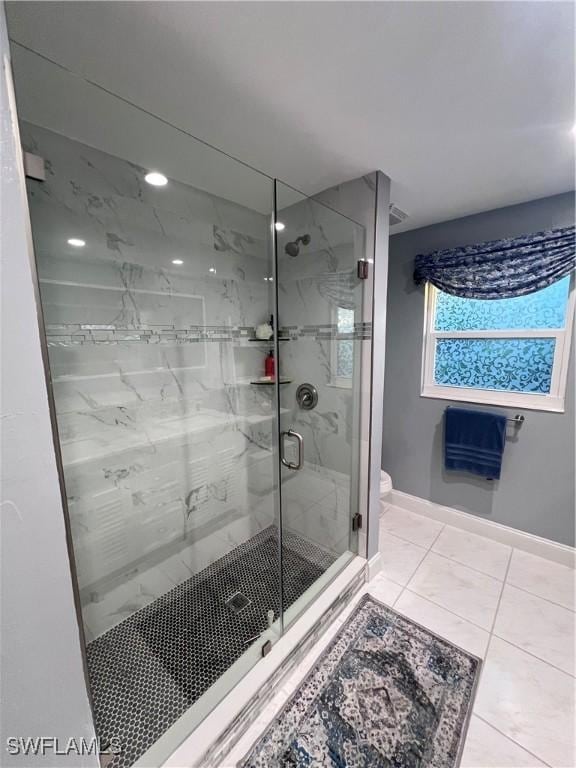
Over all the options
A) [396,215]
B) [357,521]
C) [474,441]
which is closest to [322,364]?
[357,521]

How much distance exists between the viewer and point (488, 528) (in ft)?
7.50

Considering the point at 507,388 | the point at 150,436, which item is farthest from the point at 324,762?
the point at 507,388

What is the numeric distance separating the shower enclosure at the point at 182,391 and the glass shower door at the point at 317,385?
0.04ft

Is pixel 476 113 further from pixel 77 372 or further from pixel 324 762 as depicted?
pixel 324 762

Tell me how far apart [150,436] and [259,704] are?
1340 mm

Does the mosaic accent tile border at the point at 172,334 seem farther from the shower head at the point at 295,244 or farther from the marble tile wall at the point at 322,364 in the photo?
the shower head at the point at 295,244

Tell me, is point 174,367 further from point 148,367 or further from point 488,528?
point 488,528

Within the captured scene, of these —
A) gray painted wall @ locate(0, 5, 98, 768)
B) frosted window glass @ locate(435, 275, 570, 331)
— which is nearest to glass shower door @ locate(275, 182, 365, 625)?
frosted window glass @ locate(435, 275, 570, 331)

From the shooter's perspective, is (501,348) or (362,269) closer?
(362,269)

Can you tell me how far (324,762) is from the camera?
1087 mm

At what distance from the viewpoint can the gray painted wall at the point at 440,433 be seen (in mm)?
1962

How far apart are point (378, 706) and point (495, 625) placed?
84cm

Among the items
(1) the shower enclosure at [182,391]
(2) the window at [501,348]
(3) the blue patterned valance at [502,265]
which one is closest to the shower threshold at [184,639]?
(1) the shower enclosure at [182,391]

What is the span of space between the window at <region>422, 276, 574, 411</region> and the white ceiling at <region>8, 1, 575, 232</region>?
865mm
